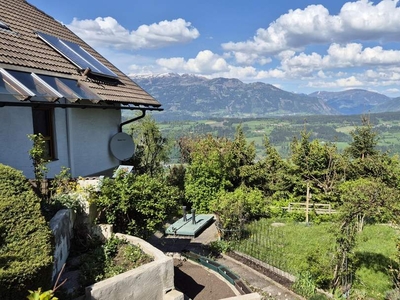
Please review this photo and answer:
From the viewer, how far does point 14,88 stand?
20.2 ft

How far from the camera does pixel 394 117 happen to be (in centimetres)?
14762

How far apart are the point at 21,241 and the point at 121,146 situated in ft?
24.7

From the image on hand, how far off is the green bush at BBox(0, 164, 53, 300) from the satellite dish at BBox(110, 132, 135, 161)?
21.2 feet

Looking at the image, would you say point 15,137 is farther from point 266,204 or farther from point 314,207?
point 314,207

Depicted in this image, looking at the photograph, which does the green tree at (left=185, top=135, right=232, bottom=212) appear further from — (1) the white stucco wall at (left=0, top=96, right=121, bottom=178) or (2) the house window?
(2) the house window

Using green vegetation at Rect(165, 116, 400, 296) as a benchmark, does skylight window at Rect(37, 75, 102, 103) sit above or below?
above

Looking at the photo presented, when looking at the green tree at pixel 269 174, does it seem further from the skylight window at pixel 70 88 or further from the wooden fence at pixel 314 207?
the skylight window at pixel 70 88

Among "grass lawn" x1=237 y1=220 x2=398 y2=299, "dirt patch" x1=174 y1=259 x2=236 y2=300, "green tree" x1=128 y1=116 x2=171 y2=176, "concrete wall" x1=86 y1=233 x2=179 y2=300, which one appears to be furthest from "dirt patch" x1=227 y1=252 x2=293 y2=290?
"green tree" x1=128 y1=116 x2=171 y2=176

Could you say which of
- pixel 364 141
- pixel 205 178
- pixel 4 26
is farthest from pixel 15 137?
pixel 364 141

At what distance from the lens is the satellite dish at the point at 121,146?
438 inches

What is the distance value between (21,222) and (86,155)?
5.99 metres

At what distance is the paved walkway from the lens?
842 cm

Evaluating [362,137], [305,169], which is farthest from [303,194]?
[362,137]

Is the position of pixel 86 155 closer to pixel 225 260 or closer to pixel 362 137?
pixel 225 260
